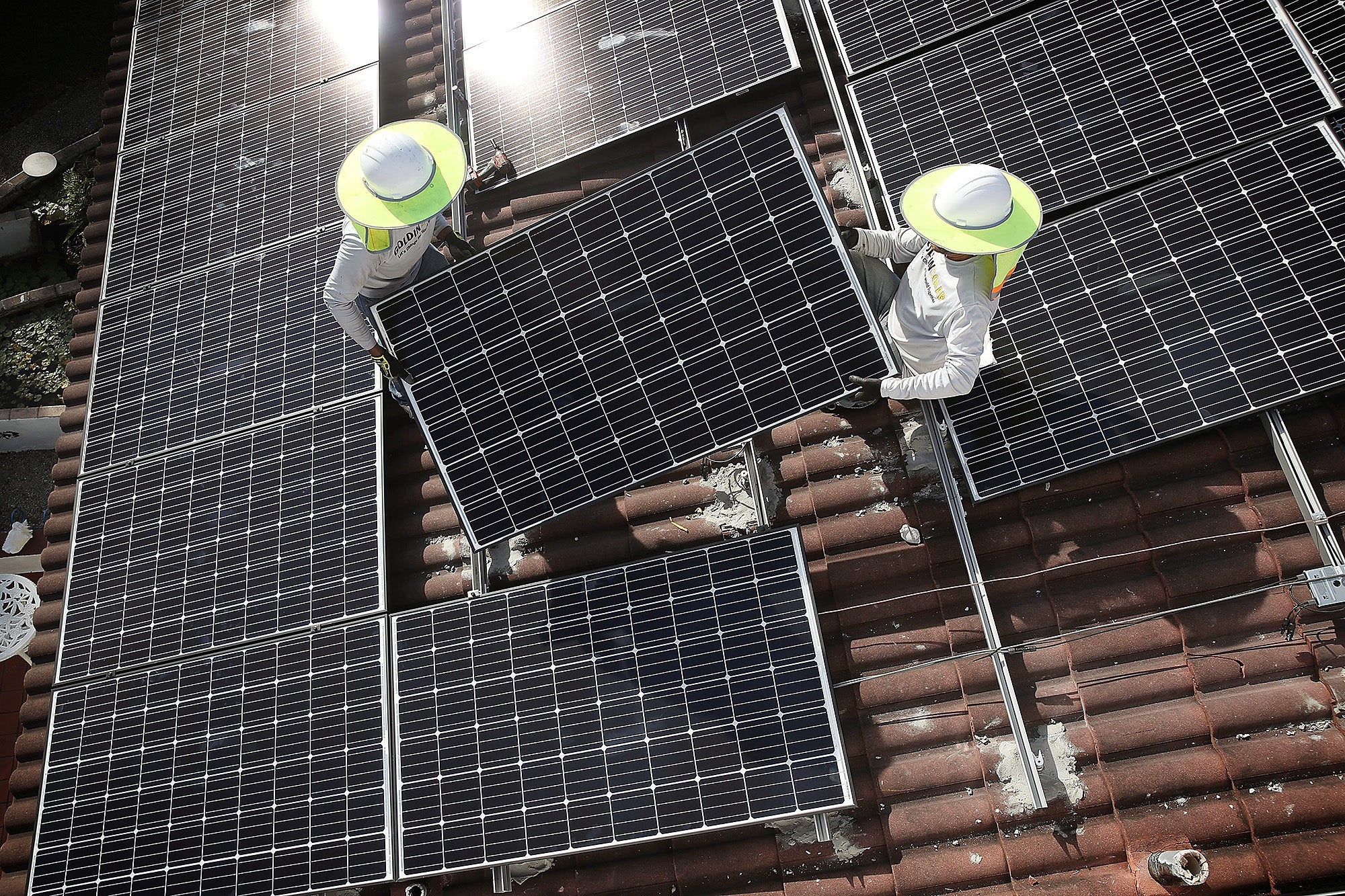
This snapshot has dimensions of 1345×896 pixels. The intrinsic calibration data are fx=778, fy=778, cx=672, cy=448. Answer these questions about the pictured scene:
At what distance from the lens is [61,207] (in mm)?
13375

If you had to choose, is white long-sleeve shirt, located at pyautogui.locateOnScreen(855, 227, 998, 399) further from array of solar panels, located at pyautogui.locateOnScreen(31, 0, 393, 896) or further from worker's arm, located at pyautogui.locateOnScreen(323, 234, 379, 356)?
array of solar panels, located at pyautogui.locateOnScreen(31, 0, 393, 896)

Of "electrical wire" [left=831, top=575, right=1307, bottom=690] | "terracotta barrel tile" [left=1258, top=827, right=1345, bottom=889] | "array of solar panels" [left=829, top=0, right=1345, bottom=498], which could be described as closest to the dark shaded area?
"array of solar panels" [left=829, top=0, right=1345, bottom=498]

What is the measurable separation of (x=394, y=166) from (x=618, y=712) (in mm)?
4644

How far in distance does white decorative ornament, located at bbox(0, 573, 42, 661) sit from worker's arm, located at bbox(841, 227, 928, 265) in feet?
34.6

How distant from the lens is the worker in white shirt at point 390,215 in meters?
6.10

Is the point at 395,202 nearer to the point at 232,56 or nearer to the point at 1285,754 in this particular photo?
the point at 232,56

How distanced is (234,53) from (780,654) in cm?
1012

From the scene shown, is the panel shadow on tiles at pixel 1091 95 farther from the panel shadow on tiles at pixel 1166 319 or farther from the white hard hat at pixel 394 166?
the white hard hat at pixel 394 166

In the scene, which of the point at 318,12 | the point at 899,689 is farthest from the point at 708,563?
the point at 318,12

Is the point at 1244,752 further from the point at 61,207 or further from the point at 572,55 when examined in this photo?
the point at 61,207

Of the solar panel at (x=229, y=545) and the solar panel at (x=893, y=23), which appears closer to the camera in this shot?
the solar panel at (x=229, y=545)

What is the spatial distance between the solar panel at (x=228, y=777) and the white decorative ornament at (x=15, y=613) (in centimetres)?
332

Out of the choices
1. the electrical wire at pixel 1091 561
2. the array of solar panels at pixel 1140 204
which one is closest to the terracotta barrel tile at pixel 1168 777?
the electrical wire at pixel 1091 561

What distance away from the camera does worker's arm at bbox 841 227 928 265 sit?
21.0 feet
